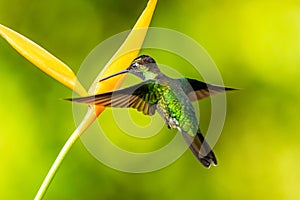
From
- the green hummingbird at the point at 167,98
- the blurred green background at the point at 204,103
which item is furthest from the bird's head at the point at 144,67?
the blurred green background at the point at 204,103

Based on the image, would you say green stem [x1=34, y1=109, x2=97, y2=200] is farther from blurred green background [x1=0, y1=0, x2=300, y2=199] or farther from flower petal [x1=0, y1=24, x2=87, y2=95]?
blurred green background [x1=0, y1=0, x2=300, y2=199]

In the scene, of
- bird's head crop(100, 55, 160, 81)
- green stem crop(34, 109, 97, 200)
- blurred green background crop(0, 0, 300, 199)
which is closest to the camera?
green stem crop(34, 109, 97, 200)

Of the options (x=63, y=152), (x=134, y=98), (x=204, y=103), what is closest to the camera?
(x=63, y=152)

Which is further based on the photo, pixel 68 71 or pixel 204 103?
pixel 204 103

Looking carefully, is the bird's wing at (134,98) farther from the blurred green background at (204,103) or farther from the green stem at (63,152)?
the blurred green background at (204,103)

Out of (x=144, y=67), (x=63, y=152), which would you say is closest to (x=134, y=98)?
(x=144, y=67)

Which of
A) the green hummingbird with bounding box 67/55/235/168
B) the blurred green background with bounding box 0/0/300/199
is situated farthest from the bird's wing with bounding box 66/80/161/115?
the blurred green background with bounding box 0/0/300/199

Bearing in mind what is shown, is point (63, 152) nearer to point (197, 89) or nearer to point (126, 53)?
point (126, 53)
